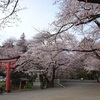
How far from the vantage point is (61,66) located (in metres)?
32.5

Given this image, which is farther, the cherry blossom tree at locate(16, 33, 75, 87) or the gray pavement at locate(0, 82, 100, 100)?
the cherry blossom tree at locate(16, 33, 75, 87)

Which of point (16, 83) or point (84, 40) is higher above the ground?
point (84, 40)

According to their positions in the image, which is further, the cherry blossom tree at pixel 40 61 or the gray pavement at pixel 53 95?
the cherry blossom tree at pixel 40 61

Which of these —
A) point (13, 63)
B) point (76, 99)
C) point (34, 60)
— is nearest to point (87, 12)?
point (76, 99)

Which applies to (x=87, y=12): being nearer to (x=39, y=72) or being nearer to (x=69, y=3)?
(x=69, y=3)

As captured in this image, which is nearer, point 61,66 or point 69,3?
point 69,3

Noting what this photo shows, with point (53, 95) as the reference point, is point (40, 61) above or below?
above

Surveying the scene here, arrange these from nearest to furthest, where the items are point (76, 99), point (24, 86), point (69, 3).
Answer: point (69, 3), point (76, 99), point (24, 86)

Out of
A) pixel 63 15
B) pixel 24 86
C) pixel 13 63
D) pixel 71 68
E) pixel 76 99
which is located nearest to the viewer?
pixel 63 15

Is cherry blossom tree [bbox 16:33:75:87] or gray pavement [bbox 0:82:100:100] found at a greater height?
cherry blossom tree [bbox 16:33:75:87]

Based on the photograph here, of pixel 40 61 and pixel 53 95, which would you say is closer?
pixel 53 95

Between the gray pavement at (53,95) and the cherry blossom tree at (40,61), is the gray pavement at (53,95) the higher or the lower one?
the lower one

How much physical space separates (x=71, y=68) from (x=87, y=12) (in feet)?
77.0

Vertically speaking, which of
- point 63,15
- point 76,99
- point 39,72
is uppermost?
point 63,15
